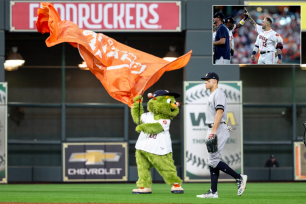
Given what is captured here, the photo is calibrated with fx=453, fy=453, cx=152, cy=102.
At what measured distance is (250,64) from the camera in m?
12.1

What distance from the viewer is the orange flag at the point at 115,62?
320 inches

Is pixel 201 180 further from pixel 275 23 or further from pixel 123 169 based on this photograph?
pixel 275 23

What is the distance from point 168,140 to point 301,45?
690 centimetres

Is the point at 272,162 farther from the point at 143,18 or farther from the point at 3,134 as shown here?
the point at 3,134

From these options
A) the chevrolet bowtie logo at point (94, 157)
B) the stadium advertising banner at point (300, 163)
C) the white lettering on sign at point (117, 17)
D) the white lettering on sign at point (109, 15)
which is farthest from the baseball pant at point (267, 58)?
the chevrolet bowtie logo at point (94, 157)

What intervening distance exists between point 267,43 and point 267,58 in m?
0.42

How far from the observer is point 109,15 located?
11859 mm

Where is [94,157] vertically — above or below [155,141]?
below

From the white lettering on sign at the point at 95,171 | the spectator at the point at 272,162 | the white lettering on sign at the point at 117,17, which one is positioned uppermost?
the white lettering on sign at the point at 117,17

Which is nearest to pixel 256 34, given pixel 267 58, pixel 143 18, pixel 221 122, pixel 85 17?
pixel 267 58

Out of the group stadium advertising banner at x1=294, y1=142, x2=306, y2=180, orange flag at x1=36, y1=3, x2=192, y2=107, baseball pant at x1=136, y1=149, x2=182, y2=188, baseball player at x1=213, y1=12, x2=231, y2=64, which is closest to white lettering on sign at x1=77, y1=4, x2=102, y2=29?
orange flag at x1=36, y1=3, x2=192, y2=107

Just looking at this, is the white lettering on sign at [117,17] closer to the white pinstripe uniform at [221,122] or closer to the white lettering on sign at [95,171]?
the white lettering on sign at [95,171]

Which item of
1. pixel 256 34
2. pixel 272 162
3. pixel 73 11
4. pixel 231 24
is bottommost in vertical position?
pixel 272 162

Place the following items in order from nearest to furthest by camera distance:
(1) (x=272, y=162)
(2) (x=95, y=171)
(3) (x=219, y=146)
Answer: (3) (x=219, y=146), (2) (x=95, y=171), (1) (x=272, y=162)
